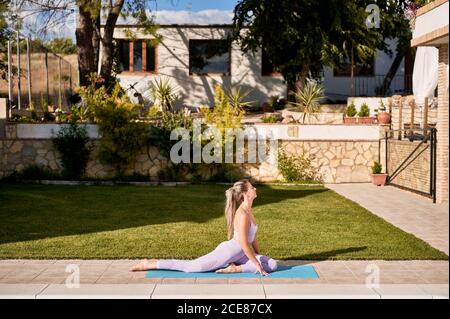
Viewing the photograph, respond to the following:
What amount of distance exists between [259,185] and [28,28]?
38.4 feet

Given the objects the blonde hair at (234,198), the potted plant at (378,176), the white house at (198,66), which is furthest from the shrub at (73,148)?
the blonde hair at (234,198)

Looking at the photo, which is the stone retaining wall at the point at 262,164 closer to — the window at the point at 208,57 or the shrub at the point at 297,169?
the shrub at the point at 297,169

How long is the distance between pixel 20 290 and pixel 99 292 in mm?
860

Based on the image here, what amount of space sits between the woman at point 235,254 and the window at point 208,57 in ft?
76.3

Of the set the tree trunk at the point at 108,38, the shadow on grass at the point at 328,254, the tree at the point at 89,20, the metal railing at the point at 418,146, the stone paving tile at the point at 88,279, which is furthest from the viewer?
the tree at the point at 89,20

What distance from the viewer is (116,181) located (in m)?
20.0

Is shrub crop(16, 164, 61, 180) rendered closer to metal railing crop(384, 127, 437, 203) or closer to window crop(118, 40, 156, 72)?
metal railing crop(384, 127, 437, 203)

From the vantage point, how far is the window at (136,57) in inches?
1241

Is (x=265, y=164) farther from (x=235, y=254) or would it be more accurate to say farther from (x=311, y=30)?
(x=235, y=254)

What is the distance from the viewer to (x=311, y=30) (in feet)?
88.8

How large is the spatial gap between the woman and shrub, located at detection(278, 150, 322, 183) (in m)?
11.6

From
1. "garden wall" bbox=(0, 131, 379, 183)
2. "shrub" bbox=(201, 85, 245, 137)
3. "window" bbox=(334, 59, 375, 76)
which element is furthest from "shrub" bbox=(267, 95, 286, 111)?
"shrub" bbox=(201, 85, 245, 137)

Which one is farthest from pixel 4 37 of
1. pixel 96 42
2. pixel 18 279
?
pixel 18 279
